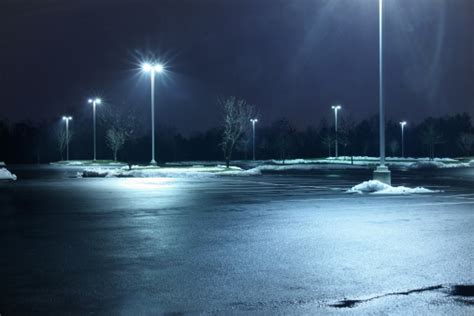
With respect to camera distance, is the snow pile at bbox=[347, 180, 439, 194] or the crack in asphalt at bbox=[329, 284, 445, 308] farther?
the snow pile at bbox=[347, 180, 439, 194]

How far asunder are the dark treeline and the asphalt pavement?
78.2 metres

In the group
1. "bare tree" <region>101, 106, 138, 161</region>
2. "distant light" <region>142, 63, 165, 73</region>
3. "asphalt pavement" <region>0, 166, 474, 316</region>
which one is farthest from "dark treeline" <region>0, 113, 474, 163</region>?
"asphalt pavement" <region>0, 166, 474, 316</region>

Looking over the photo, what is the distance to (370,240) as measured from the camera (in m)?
11.0

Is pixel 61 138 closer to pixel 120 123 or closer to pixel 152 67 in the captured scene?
pixel 120 123

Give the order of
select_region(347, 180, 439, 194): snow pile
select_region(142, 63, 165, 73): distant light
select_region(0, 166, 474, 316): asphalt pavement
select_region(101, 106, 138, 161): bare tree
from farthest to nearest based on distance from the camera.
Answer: select_region(101, 106, 138, 161): bare tree, select_region(142, 63, 165, 73): distant light, select_region(347, 180, 439, 194): snow pile, select_region(0, 166, 474, 316): asphalt pavement

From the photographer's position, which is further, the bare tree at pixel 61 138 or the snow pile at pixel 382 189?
the bare tree at pixel 61 138

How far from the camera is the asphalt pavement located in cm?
642

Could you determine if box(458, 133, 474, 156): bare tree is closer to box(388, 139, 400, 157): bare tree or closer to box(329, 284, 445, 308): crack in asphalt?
box(388, 139, 400, 157): bare tree

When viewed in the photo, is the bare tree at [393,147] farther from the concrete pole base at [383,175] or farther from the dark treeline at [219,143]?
the concrete pole base at [383,175]

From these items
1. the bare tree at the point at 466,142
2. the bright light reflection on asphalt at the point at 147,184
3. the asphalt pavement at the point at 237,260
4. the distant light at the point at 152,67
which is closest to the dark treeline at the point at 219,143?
the bare tree at the point at 466,142

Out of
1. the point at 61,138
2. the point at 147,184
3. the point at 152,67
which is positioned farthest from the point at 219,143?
the point at 147,184

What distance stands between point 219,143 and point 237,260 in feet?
316

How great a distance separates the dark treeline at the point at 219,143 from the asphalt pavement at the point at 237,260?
257ft

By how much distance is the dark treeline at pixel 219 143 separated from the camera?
340 feet
